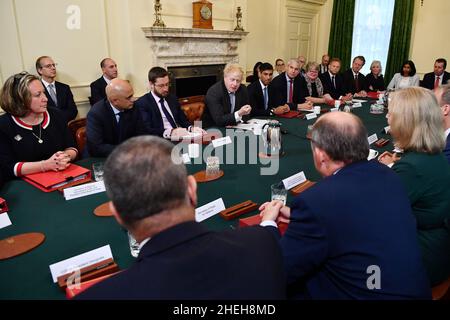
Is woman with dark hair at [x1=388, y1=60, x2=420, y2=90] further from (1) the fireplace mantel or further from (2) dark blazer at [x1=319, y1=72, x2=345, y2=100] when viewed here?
(1) the fireplace mantel

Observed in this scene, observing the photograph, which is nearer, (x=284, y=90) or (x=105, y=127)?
(x=105, y=127)

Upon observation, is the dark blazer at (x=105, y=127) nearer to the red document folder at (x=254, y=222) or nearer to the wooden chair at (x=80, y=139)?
the wooden chair at (x=80, y=139)

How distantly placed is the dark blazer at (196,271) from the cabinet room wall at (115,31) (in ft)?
14.0

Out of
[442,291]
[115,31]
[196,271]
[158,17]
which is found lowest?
[442,291]

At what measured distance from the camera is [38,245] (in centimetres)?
134

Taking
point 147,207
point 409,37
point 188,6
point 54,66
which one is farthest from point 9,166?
point 409,37

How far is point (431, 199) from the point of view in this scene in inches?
59.4

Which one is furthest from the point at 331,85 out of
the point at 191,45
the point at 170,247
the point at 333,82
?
the point at 170,247

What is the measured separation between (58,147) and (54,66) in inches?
94.4

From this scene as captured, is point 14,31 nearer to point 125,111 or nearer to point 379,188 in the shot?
point 125,111

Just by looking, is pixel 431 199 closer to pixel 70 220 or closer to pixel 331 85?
pixel 70 220

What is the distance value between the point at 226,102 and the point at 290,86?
1467mm

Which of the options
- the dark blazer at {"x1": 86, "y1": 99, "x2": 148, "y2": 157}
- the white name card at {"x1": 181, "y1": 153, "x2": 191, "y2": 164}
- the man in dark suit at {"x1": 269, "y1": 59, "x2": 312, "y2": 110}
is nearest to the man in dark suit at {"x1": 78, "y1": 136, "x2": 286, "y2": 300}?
the white name card at {"x1": 181, "y1": 153, "x2": 191, "y2": 164}

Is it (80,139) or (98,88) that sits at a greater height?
(98,88)
